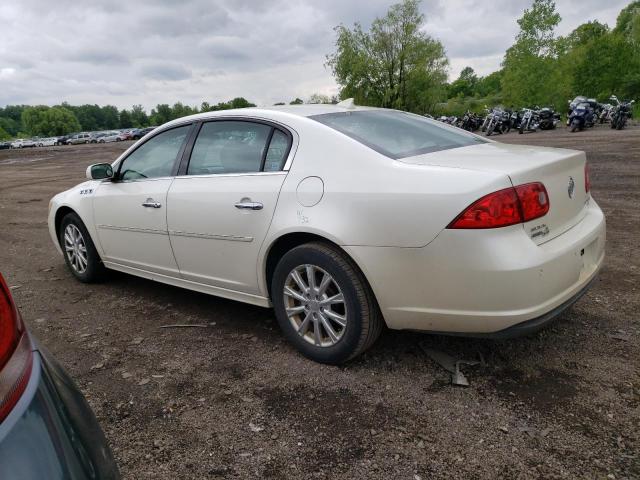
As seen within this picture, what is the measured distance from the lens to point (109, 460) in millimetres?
1310

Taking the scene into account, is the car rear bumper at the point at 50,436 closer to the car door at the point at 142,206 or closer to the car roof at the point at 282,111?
the car roof at the point at 282,111

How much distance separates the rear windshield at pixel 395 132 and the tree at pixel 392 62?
43.7 m

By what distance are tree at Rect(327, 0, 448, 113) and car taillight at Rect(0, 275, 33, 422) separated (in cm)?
4633

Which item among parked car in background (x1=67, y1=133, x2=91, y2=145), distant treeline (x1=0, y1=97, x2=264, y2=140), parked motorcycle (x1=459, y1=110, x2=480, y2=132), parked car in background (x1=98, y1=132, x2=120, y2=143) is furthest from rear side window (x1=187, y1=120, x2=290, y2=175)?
distant treeline (x1=0, y1=97, x2=264, y2=140)

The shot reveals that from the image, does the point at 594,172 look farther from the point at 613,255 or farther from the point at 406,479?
the point at 406,479

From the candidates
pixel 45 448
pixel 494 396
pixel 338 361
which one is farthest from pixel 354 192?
pixel 45 448

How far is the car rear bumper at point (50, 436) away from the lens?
1.00 meters

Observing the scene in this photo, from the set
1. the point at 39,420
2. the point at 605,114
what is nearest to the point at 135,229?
the point at 39,420

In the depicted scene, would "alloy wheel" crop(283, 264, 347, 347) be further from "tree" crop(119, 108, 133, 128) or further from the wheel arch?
"tree" crop(119, 108, 133, 128)

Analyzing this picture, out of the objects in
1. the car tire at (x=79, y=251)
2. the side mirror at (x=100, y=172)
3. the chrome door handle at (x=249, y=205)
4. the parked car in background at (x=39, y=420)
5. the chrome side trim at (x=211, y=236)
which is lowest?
the car tire at (x=79, y=251)

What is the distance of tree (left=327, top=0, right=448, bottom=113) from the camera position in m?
45.8

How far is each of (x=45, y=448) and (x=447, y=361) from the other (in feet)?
7.73

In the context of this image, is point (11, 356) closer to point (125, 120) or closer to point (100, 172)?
point (100, 172)

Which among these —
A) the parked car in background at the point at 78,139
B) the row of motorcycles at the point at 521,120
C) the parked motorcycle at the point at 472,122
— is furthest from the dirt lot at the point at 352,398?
the parked car in background at the point at 78,139
